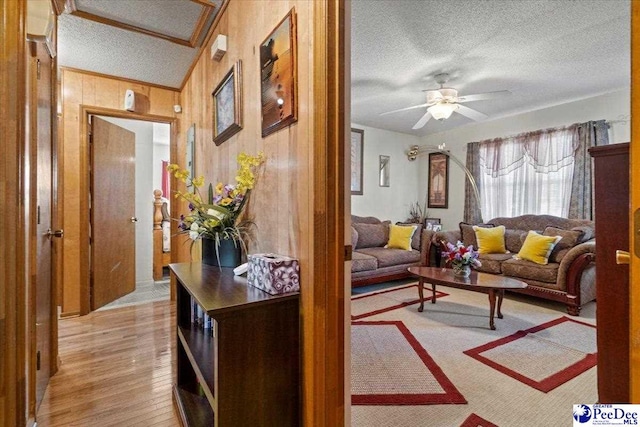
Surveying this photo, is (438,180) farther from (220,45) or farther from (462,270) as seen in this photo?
(220,45)

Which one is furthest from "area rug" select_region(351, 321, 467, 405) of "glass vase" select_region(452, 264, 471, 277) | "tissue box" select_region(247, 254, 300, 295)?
"tissue box" select_region(247, 254, 300, 295)

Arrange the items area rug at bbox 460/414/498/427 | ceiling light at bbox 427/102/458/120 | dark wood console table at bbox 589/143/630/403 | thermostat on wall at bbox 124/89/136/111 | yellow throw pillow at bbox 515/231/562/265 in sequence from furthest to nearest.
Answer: yellow throw pillow at bbox 515/231/562/265 < ceiling light at bbox 427/102/458/120 < thermostat on wall at bbox 124/89/136/111 < area rug at bbox 460/414/498/427 < dark wood console table at bbox 589/143/630/403

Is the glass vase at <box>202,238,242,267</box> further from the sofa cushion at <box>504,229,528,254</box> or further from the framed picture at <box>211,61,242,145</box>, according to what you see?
the sofa cushion at <box>504,229,528,254</box>

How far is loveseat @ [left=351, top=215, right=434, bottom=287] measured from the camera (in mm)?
4129

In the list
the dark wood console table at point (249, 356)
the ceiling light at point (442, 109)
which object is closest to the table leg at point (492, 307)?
the ceiling light at point (442, 109)

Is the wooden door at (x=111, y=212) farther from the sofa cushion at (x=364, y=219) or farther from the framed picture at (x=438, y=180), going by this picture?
the framed picture at (x=438, y=180)

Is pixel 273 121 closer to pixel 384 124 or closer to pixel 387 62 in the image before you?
pixel 387 62

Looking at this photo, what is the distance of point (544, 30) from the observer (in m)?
2.65

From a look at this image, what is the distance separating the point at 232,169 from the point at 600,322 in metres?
2.11

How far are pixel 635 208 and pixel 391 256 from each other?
401 cm

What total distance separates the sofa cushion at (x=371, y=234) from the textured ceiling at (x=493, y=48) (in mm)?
1866

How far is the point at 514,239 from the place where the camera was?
4.34m

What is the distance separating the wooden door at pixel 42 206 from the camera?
5.28ft

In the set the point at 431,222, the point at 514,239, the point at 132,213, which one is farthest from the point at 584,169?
the point at 132,213
